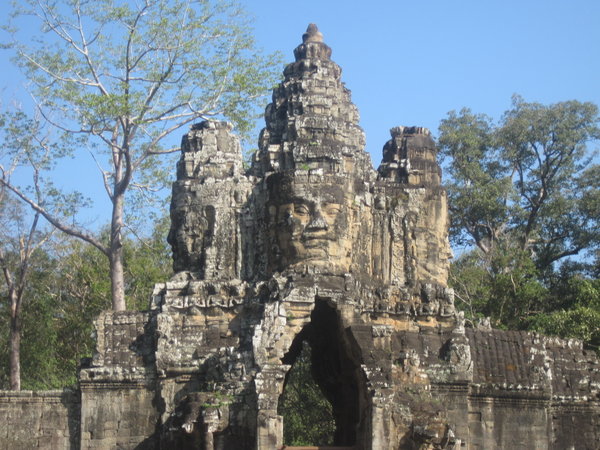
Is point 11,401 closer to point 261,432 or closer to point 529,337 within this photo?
point 261,432

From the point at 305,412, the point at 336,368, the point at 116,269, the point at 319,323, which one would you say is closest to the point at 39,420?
the point at 319,323

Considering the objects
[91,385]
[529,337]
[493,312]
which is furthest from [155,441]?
[493,312]

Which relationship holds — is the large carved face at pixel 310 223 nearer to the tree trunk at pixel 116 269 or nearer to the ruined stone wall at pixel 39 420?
the ruined stone wall at pixel 39 420

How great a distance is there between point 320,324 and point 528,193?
16.8 meters

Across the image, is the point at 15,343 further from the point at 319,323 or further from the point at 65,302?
the point at 319,323

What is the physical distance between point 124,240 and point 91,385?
1519 cm

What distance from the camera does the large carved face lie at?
21.0 m

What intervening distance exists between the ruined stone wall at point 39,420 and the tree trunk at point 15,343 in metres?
7.67

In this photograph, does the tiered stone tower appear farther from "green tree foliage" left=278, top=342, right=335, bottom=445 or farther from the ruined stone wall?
"green tree foliage" left=278, top=342, right=335, bottom=445

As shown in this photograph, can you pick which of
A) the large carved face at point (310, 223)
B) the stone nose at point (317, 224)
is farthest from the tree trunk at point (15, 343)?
the stone nose at point (317, 224)

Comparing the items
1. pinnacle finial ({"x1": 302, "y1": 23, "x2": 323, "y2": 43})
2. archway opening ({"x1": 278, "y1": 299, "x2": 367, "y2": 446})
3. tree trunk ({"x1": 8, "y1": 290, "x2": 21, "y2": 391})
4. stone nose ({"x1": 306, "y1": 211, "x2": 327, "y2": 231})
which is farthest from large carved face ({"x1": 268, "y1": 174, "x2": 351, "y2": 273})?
tree trunk ({"x1": 8, "y1": 290, "x2": 21, "y2": 391})

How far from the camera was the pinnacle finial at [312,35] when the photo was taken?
24344 millimetres

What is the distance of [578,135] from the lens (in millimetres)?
36969

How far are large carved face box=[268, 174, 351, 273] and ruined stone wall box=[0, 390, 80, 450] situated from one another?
4534mm
